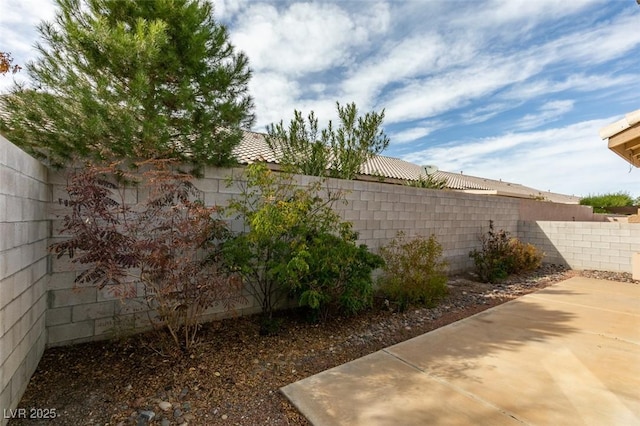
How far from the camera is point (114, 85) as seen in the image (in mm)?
3359

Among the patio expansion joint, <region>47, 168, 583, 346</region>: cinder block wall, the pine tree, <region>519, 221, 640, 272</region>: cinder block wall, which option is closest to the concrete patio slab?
the patio expansion joint

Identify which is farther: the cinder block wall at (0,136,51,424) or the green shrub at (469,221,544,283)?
the green shrub at (469,221,544,283)

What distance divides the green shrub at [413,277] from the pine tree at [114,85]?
406 centimetres

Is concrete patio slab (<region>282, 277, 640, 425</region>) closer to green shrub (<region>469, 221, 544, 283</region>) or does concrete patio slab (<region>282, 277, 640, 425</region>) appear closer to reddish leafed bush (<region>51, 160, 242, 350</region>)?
reddish leafed bush (<region>51, 160, 242, 350</region>)

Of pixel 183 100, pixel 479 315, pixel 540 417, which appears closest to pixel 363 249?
pixel 479 315

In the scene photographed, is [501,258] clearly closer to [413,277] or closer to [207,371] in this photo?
[413,277]

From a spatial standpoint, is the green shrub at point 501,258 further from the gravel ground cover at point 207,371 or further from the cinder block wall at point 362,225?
the gravel ground cover at point 207,371

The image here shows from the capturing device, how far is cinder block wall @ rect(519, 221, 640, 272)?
8727 millimetres

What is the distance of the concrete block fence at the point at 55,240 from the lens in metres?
2.12

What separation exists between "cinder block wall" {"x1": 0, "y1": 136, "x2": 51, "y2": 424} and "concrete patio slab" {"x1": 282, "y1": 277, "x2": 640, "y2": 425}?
2.10m

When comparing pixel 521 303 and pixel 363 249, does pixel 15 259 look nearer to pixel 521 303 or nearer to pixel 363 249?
pixel 363 249

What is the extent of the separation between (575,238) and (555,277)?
2.33m

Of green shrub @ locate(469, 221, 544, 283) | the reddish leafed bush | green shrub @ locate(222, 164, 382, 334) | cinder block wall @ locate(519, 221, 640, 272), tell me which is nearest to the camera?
the reddish leafed bush

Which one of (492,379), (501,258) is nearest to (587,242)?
(501,258)
